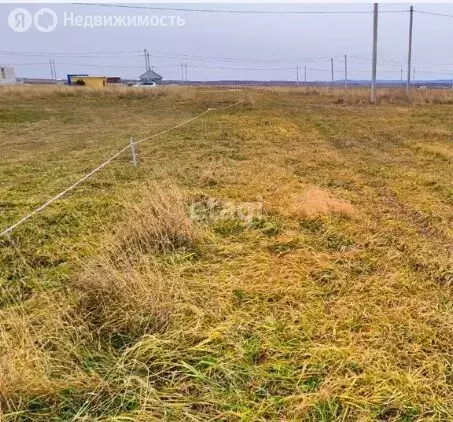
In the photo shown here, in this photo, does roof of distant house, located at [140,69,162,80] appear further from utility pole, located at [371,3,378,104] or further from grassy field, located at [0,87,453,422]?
grassy field, located at [0,87,453,422]

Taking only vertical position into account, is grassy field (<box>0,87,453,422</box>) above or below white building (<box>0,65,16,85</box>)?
below

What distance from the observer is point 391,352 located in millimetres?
2061

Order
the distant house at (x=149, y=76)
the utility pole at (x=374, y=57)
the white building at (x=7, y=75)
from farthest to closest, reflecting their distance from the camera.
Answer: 1. the distant house at (x=149, y=76)
2. the white building at (x=7, y=75)
3. the utility pole at (x=374, y=57)

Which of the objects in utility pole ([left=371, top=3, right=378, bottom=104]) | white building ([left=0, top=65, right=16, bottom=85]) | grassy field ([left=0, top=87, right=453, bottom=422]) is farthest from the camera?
white building ([left=0, top=65, right=16, bottom=85])

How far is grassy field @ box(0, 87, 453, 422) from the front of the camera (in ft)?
5.86

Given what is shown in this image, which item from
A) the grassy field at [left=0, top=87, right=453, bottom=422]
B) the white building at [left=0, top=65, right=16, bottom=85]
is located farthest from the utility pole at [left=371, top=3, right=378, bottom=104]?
the white building at [left=0, top=65, right=16, bottom=85]

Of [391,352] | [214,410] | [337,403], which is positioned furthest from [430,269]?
[214,410]

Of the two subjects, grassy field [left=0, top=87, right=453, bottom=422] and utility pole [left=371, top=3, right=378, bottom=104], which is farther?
utility pole [left=371, top=3, right=378, bottom=104]

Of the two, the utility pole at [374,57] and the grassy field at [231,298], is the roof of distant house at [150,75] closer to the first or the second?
the utility pole at [374,57]

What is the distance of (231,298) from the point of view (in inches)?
102

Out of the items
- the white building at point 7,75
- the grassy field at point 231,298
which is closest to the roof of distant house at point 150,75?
the white building at point 7,75

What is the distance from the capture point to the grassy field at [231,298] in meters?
1.79

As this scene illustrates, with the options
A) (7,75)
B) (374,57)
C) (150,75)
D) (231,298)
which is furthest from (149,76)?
(231,298)

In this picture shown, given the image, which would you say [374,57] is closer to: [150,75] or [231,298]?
[231,298]
